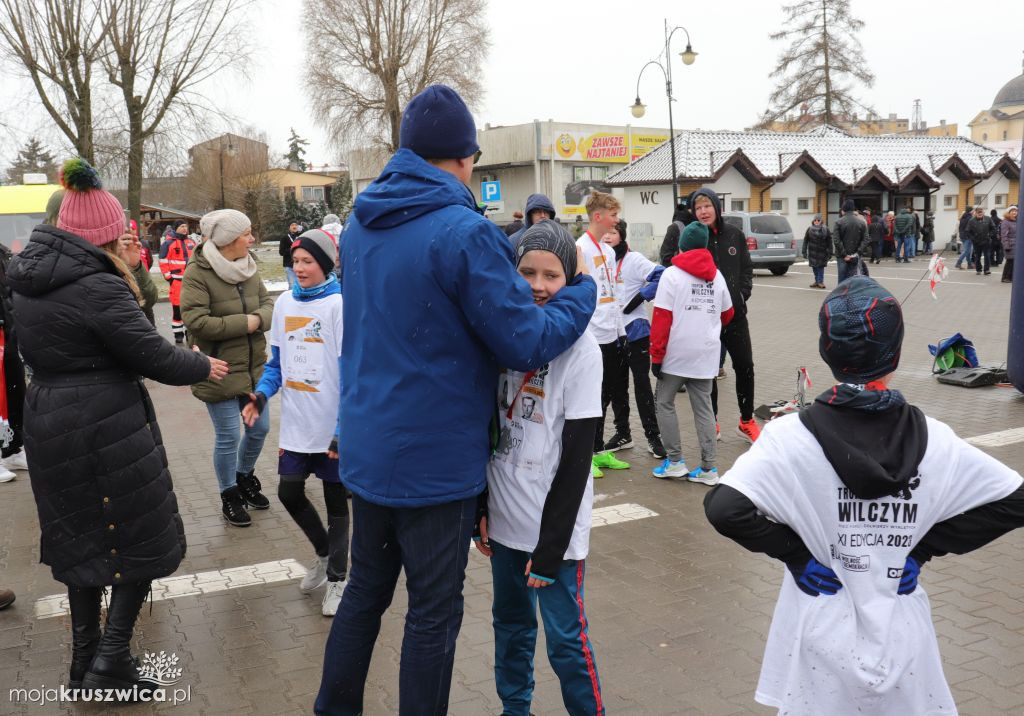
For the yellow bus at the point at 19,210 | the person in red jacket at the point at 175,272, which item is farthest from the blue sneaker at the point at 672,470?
the yellow bus at the point at 19,210

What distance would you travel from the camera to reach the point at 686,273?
19.5 feet

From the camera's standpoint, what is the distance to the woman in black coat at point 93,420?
10.3ft

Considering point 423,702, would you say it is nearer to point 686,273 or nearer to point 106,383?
point 106,383

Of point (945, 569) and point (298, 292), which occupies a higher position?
point (298, 292)

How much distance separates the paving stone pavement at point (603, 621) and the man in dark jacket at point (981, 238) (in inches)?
775

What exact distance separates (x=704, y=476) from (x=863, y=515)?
13.6 ft

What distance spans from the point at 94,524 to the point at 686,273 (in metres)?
4.12

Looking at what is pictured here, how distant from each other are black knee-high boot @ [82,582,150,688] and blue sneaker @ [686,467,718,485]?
156 inches

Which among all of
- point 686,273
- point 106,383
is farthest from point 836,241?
point 106,383

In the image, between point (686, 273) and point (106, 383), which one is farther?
point (686, 273)

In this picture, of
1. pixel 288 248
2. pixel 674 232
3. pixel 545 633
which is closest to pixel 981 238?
pixel 674 232

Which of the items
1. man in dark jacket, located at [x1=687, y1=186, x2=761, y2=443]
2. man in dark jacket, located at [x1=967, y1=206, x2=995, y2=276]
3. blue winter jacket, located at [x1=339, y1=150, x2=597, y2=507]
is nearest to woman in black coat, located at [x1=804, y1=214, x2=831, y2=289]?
man in dark jacket, located at [x1=967, y1=206, x2=995, y2=276]

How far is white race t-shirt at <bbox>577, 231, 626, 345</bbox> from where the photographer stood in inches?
252

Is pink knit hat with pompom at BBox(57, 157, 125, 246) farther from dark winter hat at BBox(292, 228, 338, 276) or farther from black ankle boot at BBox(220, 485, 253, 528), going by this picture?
black ankle boot at BBox(220, 485, 253, 528)
